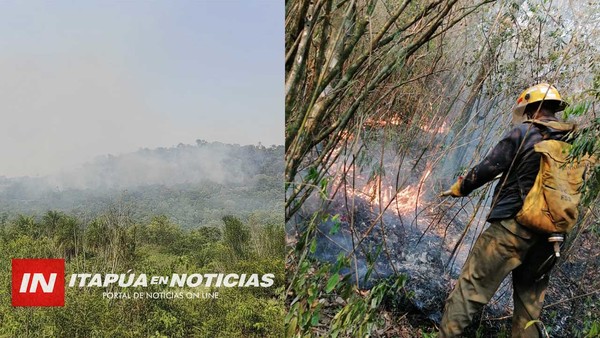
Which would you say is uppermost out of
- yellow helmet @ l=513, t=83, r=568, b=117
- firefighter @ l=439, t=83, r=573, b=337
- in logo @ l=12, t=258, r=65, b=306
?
yellow helmet @ l=513, t=83, r=568, b=117

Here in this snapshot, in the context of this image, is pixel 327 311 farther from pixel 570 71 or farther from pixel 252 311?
pixel 570 71

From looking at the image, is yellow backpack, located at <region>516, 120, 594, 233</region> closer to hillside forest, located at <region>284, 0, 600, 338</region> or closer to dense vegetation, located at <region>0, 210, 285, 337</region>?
hillside forest, located at <region>284, 0, 600, 338</region>

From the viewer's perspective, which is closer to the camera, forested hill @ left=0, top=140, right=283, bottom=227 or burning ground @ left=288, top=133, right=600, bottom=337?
burning ground @ left=288, top=133, right=600, bottom=337

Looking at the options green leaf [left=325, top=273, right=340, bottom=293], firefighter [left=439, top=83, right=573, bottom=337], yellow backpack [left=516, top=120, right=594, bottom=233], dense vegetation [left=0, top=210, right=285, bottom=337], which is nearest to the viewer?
yellow backpack [left=516, top=120, right=594, bottom=233]

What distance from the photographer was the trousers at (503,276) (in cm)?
258

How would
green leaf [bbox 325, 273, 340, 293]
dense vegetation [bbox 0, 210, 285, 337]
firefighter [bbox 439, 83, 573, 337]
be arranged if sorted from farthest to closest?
dense vegetation [bbox 0, 210, 285, 337] < green leaf [bbox 325, 273, 340, 293] < firefighter [bbox 439, 83, 573, 337]

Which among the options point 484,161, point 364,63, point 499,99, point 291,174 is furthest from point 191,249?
point 499,99

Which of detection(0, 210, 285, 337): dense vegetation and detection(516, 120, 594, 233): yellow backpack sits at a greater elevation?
detection(516, 120, 594, 233): yellow backpack

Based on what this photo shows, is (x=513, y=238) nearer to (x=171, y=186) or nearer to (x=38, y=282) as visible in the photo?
(x=171, y=186)

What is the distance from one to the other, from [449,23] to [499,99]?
19.5 inches

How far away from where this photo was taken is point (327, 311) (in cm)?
294

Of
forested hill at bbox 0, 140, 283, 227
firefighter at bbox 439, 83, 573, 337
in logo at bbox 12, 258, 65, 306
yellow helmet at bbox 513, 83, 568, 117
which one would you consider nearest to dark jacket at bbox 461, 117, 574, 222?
firefighter at bbox 439, 83, 573, 337

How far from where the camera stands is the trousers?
102 inches

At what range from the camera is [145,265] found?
2.96 metres
